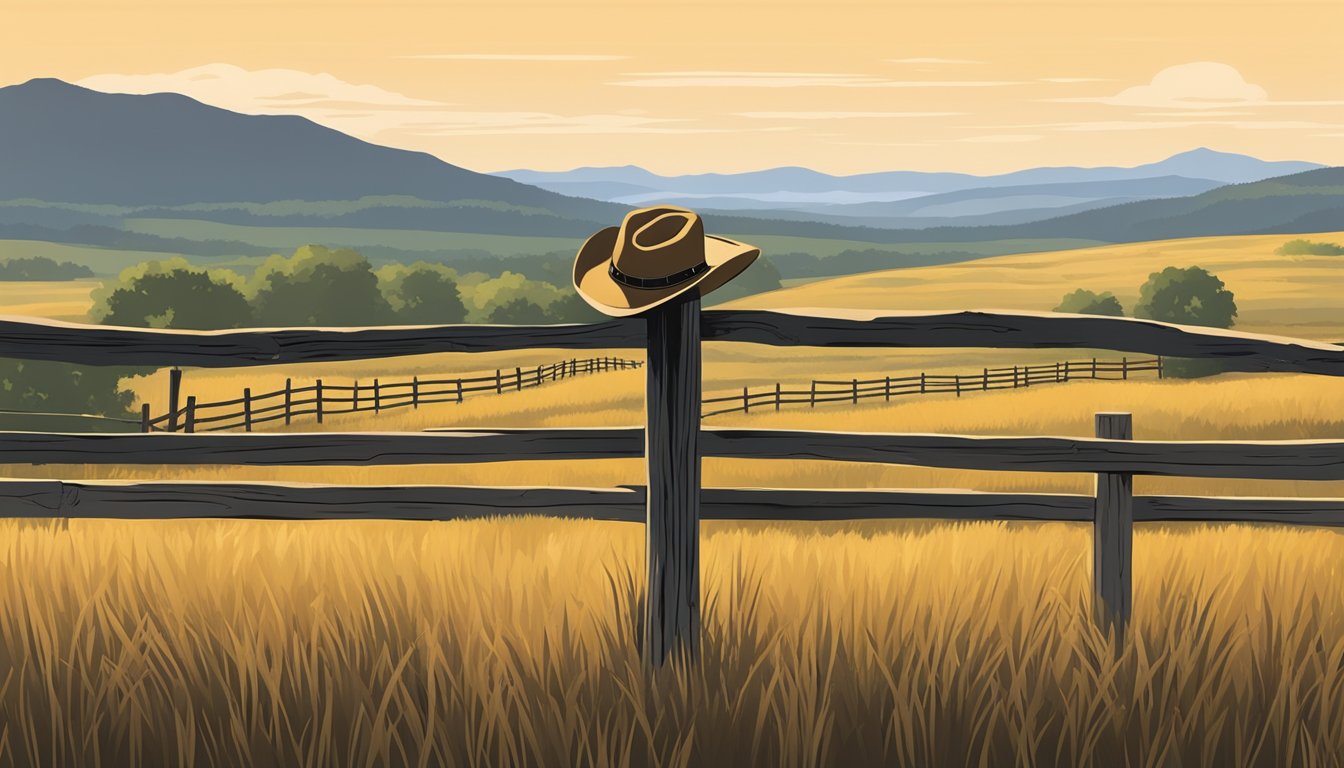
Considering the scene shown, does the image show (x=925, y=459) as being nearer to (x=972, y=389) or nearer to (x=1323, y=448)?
(x=1323, y=448)

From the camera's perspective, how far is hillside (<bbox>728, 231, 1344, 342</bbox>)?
97.1 m

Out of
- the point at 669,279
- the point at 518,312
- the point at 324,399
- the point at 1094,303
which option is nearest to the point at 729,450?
the point at 669,279

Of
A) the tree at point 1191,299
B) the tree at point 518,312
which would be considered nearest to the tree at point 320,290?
the tree at point 518,312

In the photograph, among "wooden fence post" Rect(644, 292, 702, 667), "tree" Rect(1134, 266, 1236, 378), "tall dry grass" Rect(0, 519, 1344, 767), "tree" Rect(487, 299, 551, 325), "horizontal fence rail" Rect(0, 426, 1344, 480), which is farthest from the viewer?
"tree" Rect(487, 299, 551, 325)

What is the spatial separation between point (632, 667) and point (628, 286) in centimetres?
133

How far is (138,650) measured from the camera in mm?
5129

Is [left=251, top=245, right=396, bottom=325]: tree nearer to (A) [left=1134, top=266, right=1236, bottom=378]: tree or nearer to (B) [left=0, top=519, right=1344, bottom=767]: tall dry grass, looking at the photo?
(A) [left=1134, top=266, right=1236, bottom=378]: tree

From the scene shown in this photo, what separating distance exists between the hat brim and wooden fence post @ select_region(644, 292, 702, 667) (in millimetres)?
80

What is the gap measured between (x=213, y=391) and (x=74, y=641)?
51984 millimetres

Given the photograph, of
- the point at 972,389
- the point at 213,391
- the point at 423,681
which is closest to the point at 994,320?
the point at 423,681

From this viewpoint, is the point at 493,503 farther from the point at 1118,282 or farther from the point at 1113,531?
the point at 1118,282

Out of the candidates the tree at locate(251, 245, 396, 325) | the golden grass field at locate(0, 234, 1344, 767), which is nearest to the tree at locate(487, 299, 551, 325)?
the tree at locate(251, 245, 396, 325)

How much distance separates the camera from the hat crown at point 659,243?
Answer: 15.9ft

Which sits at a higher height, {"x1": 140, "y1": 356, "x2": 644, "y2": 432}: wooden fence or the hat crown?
the hat crown
